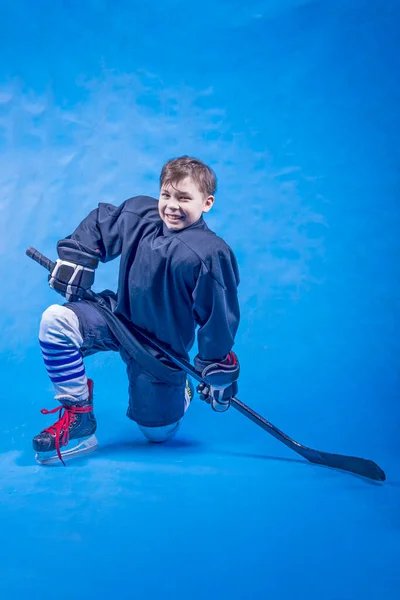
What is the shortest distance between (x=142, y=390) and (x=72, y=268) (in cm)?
40

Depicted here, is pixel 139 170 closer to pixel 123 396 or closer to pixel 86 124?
pixel 86 124

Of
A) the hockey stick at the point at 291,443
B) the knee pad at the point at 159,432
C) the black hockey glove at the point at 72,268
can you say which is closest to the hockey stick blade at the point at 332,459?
the hockey stick at the point at 291,443

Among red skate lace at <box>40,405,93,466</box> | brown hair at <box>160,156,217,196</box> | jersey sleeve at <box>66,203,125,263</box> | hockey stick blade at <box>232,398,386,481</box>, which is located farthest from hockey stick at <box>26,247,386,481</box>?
brown hair at <box>160,156,217,196</box>

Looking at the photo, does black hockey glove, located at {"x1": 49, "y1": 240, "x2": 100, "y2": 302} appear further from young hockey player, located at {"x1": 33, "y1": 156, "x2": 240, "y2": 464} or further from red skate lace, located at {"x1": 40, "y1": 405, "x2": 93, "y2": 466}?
red skate lace, located at {"x1": 40, "y1": 405, "x2": 93, "y2": 466}

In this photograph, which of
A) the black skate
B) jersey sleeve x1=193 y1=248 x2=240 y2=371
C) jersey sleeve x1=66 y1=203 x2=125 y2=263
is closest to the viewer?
jersey sleeve x1=193 y1=248 x2=240 y2=371

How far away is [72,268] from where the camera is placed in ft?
4.87

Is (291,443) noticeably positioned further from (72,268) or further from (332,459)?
(72,268)

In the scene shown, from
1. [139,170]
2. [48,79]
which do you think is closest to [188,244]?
[139,170]

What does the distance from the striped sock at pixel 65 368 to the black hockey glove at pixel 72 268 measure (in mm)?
158

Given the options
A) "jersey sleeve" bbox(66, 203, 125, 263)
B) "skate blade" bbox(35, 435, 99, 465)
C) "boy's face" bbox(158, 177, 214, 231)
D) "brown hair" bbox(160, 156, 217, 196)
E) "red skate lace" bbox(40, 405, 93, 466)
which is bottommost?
"skate blade" bbox(35, 435, 99, 465)

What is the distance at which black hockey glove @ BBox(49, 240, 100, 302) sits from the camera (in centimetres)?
149

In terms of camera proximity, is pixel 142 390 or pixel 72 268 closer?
pixel 72 268

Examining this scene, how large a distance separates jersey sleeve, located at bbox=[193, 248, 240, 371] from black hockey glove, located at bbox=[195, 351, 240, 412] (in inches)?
0.8

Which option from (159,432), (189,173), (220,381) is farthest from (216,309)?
(159,432)
